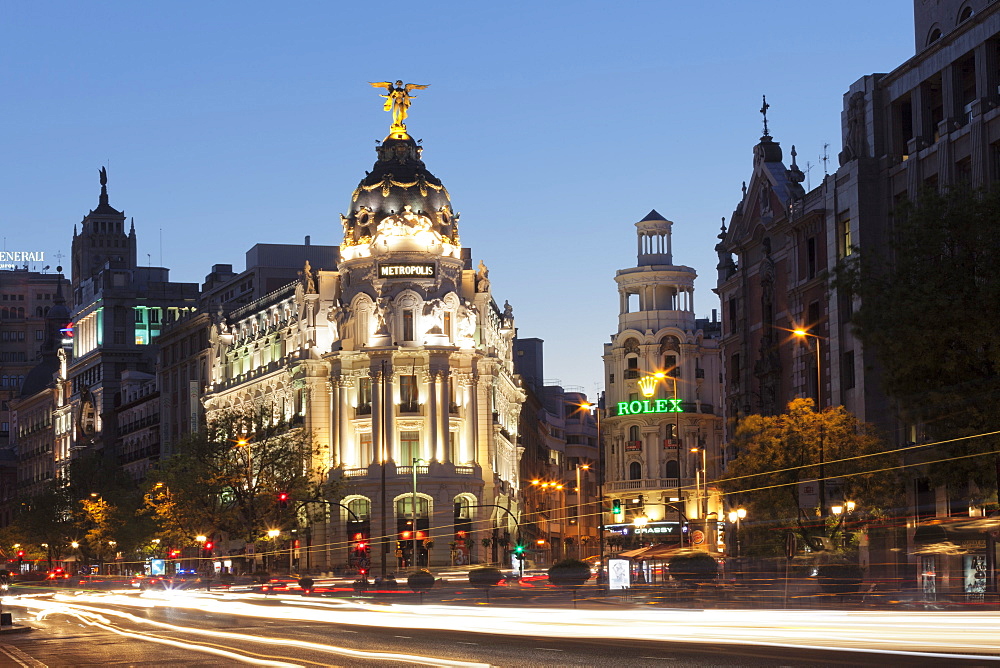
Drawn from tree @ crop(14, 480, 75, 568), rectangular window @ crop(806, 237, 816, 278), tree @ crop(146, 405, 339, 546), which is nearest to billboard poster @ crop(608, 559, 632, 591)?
rectangular window @ crop(806, 237, 816, 278)

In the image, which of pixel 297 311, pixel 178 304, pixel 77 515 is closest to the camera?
pixel 297 311

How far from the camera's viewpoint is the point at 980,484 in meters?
43.8

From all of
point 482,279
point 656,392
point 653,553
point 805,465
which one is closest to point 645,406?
point 656,392

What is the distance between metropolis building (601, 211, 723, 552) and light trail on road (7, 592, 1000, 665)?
285 ft

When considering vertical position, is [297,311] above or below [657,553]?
above

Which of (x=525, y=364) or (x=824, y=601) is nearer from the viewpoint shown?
(x=824, y=601)

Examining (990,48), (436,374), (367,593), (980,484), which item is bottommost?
(367,593)

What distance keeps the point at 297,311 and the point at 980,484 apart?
257ft

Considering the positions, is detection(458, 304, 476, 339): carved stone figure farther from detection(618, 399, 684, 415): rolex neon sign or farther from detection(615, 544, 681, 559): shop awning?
detection(615, 544, 681, 559): shop awning

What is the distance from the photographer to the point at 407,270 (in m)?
109

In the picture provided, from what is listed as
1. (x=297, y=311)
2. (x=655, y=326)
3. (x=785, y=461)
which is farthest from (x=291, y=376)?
(x=785, y=461)

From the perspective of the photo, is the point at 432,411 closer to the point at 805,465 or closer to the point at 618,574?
the point at 618,574

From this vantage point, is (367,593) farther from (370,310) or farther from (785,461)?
(370,310)

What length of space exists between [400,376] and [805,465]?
166 feet
